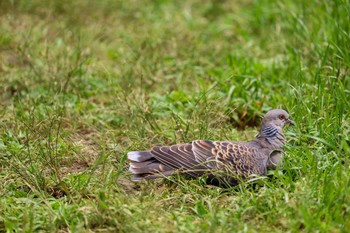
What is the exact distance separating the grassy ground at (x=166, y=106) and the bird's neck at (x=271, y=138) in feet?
0.45

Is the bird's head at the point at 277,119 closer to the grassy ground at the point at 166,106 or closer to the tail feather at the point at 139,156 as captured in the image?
the grassy ground at the point at 166,106

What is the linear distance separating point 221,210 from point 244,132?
1.90 meters

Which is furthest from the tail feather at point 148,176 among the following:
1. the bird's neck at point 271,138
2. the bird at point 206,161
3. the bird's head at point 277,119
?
the bird's head at point 277,119

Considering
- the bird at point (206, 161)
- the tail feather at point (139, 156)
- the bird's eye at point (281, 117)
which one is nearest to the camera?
the bird at point (206, 161)

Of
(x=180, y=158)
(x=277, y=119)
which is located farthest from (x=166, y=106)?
(x=180, y=158)

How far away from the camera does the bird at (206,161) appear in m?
5.38

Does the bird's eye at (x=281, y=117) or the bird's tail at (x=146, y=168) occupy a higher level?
the bird's eye at (x=281, y=117)

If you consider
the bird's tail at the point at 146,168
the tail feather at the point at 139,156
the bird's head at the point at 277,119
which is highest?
the bird's head at the point at 277,119

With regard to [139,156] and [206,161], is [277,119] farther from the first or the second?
[139,156]

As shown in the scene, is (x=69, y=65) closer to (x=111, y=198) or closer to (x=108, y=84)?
(x=108, y=84)

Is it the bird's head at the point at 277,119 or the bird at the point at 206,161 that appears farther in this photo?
the bird's head at the point at 277,119

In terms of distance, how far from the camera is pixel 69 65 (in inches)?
289

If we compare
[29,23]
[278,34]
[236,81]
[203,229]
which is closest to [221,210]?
[203,229]

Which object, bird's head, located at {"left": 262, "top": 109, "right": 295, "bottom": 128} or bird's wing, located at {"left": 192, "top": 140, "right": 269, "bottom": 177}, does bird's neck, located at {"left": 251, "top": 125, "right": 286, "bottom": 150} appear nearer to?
bird's head, located at {"left": 262, "top": 109, "right": 295, "bottom": 128}
